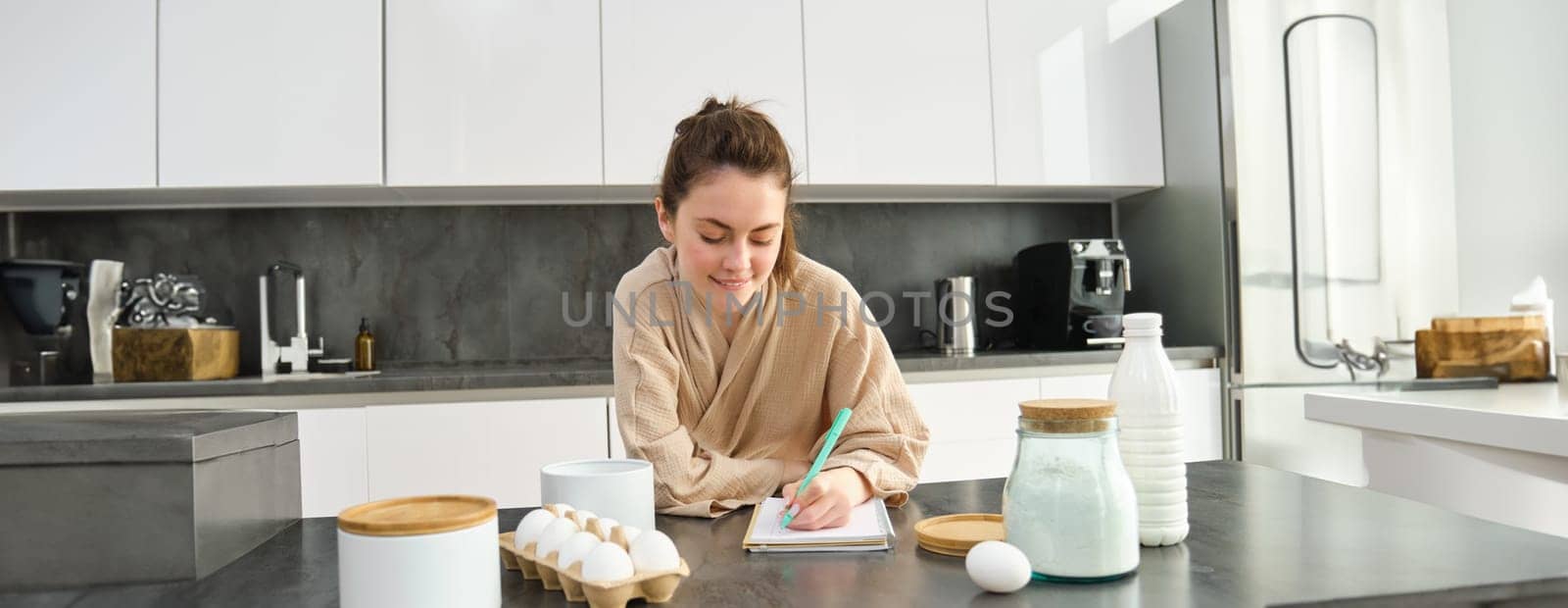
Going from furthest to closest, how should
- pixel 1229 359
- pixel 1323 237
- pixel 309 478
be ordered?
pixel 1229 359 → pixel 1323 237 → pixel 309 478

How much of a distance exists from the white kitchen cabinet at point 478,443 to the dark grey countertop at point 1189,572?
4.75ft

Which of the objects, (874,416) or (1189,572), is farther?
(874,416)

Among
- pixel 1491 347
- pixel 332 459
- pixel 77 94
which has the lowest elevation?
pixel 332 459

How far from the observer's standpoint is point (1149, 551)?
910 mm

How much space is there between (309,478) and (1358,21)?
115 inches

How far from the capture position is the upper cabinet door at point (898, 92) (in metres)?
2.99

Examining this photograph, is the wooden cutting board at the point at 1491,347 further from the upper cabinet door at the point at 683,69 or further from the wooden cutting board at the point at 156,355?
the wooden cutting board at the point at 156,355

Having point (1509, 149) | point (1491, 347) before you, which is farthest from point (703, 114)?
point (1509, 149)

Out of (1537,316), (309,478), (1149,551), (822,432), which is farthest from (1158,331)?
(309,478)

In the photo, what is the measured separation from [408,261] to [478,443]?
906mm

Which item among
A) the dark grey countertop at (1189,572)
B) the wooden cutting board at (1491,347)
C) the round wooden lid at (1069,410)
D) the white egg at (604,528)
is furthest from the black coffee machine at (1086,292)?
the white egg at (604,528)

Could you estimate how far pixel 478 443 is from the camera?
2523 mm

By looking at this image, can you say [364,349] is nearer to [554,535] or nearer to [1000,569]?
[554,535]

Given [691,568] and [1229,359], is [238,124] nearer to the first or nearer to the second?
[691,568]
